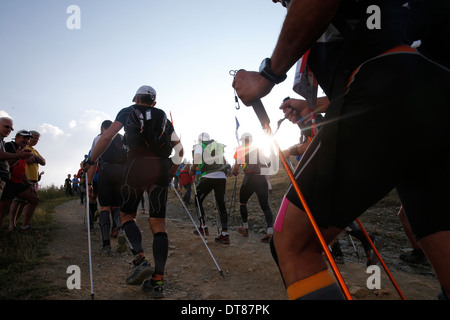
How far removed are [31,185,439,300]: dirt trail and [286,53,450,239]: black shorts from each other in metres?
2.86

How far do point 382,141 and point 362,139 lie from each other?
7cm

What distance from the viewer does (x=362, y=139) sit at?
103cm

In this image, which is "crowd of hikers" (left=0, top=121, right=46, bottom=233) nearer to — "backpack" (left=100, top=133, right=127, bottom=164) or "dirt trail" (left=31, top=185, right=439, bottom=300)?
"dirt trail" (left=31, top=185, right=439, bottom=300)

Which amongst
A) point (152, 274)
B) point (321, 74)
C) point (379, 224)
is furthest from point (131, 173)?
point (379, 224)

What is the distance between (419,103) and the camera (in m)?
1.00

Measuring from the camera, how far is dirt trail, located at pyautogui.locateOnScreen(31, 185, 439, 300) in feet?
11.3

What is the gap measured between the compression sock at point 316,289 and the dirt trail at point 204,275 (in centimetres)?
266

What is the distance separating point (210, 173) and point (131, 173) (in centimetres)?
318

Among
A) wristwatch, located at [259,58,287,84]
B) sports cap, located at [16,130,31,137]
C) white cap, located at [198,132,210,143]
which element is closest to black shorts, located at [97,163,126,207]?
white cap, located at [198,132,210,143]

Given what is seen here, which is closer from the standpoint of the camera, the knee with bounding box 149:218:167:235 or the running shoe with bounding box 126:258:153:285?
the running shoe with bounding box 126:258:153:285

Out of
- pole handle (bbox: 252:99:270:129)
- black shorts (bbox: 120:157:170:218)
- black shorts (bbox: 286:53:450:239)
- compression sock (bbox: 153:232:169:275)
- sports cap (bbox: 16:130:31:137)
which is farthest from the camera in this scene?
sports cap (bbox: 16:130:31:137)

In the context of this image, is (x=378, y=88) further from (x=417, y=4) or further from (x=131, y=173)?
(x=131, y=173)

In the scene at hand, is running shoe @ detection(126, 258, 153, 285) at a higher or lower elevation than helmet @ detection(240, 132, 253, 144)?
lower

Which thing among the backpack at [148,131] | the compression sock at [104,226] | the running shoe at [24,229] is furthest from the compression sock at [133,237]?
the running shoe at [24,229]
